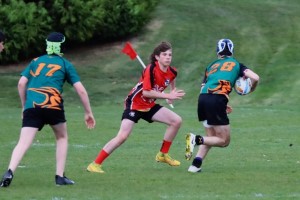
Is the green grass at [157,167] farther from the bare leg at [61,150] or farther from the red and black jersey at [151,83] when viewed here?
the red and black jersey at [151,83]

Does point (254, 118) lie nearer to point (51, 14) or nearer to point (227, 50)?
point (227, 50)

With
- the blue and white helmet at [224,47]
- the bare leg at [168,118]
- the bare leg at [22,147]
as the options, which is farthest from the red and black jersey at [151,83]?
the bare leg at [22,147]

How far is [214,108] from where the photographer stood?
11.9 metres

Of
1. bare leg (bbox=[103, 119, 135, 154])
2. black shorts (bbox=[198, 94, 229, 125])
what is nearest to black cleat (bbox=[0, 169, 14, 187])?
bare leg (bbox=[103, 119, 135, 154])

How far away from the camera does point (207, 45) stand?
33.8 m

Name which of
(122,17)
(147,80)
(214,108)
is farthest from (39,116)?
(122,17)

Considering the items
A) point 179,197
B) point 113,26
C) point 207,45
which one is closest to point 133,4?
point 113,26

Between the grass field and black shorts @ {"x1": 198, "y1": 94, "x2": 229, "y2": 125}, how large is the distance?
73cm

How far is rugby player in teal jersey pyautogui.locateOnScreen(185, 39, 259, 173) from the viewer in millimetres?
11898

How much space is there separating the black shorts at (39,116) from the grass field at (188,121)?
0.77m

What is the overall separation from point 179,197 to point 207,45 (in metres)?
24.5

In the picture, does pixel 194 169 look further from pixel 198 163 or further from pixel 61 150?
pixel 61 150

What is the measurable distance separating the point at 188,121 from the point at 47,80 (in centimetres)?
1091

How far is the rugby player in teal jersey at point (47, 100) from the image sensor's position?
10.5 meters
